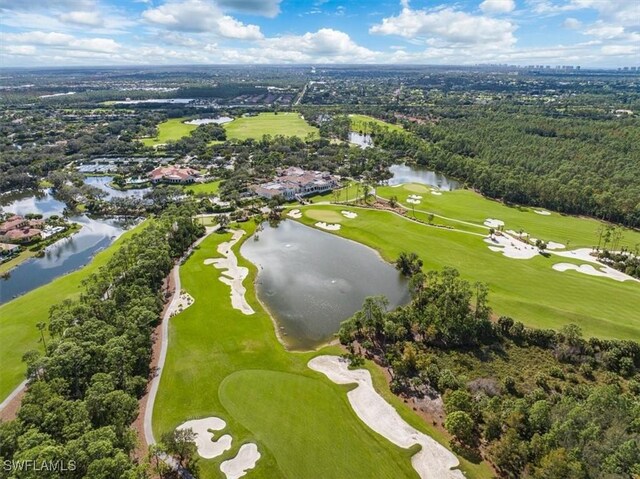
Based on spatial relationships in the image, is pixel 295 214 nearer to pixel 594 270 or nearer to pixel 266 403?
pixel 266 403

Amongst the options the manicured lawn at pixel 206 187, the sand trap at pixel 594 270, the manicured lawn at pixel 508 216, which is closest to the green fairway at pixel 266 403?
the sand trap at pixel 594 270

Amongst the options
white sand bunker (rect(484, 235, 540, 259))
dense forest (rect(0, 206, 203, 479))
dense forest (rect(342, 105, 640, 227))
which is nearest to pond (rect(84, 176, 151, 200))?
dense forest (rect(0, 206, 203, 479))

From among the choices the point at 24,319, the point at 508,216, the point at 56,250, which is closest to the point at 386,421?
the point at 24,319

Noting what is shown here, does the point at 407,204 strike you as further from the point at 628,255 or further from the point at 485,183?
the point at 628,255

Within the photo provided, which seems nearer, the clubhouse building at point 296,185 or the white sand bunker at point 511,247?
the white sand bunker at point 511,247

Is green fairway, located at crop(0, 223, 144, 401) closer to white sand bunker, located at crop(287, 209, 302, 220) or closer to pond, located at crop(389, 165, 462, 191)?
white sand bunker, located at crop(287, 209, 302, 220)

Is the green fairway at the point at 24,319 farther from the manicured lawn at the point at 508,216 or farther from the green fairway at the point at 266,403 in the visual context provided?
the manicured lawn at the point at 508,216
